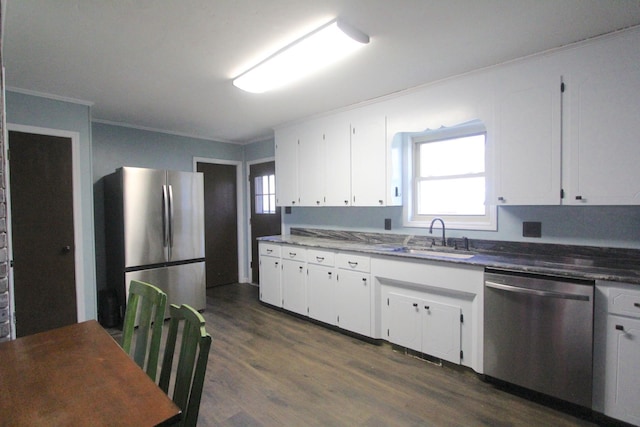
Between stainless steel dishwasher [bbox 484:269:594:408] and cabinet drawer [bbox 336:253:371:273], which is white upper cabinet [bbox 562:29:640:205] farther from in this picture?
cabinet drawer [bbox 336:253:371:273]

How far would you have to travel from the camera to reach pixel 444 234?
288 cm

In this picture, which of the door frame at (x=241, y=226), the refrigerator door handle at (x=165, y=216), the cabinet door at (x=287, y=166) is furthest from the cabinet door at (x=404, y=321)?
the door frame at (x=241, y=226)

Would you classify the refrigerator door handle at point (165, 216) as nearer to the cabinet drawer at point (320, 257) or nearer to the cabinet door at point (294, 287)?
the cabinet door at point (294, 287)

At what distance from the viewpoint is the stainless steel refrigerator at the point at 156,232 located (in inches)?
131

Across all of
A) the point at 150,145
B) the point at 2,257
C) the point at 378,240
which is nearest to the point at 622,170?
the point at 378,240

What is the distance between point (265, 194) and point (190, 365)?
13.2 ft

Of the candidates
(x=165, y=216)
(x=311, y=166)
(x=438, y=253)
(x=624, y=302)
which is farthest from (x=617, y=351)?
(x=165, y=216)

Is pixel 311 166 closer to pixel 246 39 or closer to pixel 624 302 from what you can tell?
pixel 246 39

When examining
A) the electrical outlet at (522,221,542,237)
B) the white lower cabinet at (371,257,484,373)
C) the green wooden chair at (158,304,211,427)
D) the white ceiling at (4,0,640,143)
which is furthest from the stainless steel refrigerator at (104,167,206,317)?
the electrical outlet at (522,221,542,237)

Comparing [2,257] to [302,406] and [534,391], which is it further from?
[534,391]

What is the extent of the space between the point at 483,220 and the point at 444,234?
1.18 feet

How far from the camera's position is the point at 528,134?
89.8 inches

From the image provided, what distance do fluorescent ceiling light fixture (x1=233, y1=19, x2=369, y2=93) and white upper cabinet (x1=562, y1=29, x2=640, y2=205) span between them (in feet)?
4.91

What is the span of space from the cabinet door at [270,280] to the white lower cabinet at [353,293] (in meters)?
0.95
